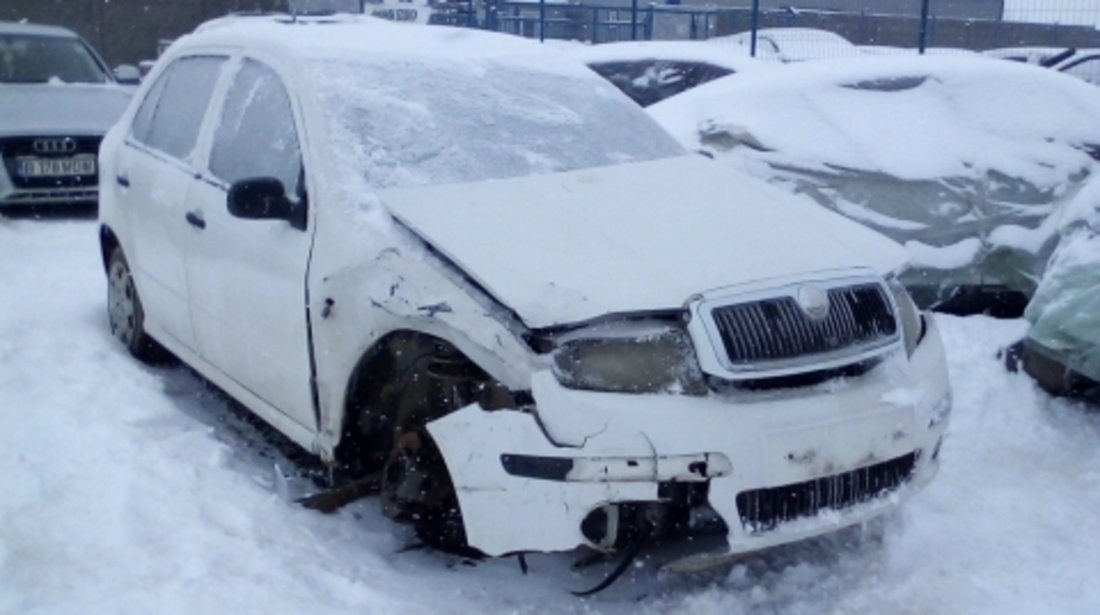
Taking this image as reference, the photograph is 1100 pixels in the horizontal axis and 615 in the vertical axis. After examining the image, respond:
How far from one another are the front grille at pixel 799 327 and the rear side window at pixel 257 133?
1.73m

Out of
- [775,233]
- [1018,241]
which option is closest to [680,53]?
[1018,241]

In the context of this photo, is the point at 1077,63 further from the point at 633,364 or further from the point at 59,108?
the point at 633,364

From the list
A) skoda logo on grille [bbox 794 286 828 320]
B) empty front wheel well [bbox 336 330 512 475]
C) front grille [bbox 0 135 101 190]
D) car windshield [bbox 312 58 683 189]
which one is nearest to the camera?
skoda logo on grille [bbox 794 286 828 320]

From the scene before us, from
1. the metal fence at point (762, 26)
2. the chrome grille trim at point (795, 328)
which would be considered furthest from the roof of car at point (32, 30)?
the chrome grille trim at point (795, 328)

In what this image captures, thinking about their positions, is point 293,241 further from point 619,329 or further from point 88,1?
point 88,1

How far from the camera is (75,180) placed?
9492 mm

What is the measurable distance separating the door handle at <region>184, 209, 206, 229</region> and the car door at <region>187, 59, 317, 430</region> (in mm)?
12

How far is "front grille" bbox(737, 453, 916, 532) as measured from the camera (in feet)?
11.1

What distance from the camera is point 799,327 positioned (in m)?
3.48

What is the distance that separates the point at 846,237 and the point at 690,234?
60 cm

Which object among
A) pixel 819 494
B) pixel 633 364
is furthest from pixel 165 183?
pixel 819 494

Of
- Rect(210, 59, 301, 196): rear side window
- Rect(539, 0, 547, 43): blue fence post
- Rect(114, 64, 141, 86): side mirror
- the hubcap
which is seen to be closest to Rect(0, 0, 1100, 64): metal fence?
Rect(539, 0, 547, 43): blue fence post

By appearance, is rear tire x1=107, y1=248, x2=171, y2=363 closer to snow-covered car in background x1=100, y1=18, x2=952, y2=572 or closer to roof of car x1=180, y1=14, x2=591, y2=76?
snow-covered car in background x1=100, y1=18, x2=952, y2=572

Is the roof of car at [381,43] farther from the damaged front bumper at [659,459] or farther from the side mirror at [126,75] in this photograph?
the side mirror at [126,75]
